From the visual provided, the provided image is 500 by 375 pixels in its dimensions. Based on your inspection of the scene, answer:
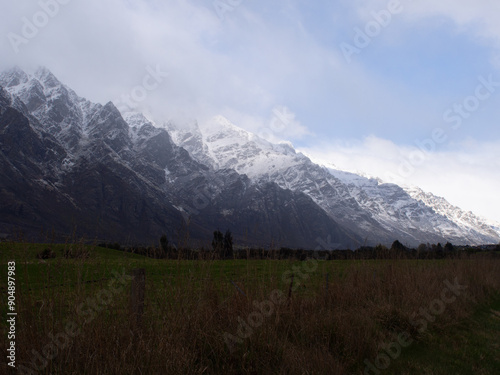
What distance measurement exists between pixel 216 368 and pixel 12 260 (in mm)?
3165

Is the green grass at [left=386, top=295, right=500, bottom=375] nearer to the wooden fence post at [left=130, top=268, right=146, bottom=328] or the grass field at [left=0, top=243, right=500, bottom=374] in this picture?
the grass field at [left=0, top=243, right=500, bottom=374]

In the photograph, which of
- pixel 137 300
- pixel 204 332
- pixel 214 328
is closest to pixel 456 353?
pixel 214 328

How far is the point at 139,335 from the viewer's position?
4.73 m

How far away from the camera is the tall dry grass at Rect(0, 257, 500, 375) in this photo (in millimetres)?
4305

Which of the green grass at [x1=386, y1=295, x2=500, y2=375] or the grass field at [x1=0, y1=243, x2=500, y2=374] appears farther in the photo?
the green grass at [x1=386, y1=295, x2=500, y2=375]

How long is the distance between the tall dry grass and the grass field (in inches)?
0.7

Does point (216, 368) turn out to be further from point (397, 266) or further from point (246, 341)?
point (397, 266)

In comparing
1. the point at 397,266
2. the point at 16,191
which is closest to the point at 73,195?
the point at 16,191

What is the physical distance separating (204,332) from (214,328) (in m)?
0.24

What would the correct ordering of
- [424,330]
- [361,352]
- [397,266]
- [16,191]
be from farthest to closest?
[16,191]
[397,266]
[424,330]
[361,352]

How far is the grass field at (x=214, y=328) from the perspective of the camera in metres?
4.38

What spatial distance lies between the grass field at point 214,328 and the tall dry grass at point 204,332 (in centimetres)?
2

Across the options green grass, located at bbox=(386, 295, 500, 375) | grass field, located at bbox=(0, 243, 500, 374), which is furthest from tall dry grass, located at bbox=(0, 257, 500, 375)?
green grass, located at bbox=(386, 295, 500, 375)

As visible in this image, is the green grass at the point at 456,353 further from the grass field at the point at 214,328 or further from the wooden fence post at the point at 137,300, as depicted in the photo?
the wooden fence post at the point at 137,300
